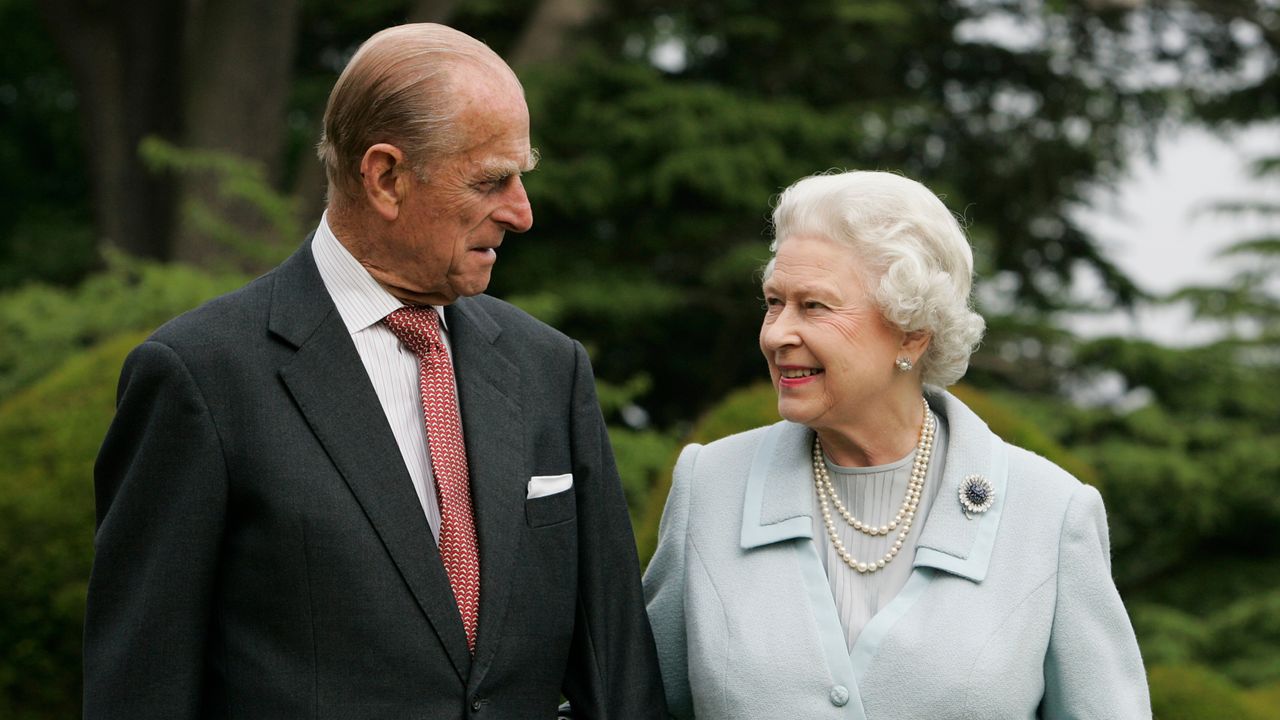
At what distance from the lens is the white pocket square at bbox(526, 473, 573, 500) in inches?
112

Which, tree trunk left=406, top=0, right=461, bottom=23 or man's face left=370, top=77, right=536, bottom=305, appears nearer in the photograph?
man's face left=370, top=77, right=536, bottom=305

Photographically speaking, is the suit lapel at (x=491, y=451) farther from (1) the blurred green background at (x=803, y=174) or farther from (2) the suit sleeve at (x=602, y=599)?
(1) the blurred green background at (x=803, y=174)

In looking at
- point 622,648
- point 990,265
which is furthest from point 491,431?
point 990,265

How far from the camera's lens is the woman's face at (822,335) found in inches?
117

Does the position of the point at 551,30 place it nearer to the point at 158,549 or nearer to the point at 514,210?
the point at 514,210

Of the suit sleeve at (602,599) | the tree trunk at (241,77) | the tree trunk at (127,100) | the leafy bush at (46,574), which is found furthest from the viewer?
the tree trunk at (127,100)

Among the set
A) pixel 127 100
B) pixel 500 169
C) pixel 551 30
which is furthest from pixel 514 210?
pixel 127 100

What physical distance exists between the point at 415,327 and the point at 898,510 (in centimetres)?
103

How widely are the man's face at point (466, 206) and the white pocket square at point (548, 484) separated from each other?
37 centimetres

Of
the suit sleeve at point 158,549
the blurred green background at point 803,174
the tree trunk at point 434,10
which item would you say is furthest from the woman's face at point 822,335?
the tree trunk at point 434,10

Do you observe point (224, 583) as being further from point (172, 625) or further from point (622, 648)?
point (622, 648)

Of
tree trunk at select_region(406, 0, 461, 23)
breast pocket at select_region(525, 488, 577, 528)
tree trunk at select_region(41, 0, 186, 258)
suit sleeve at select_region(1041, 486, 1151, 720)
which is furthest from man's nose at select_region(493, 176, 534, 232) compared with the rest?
tree trunk at select_region(41, 0, 186, 258)

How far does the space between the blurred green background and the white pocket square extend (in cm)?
548

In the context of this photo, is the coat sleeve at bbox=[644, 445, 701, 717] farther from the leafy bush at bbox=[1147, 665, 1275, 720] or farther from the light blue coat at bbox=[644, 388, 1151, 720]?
the leafy bush at bbox=[1147, 665, 1275, 720]
